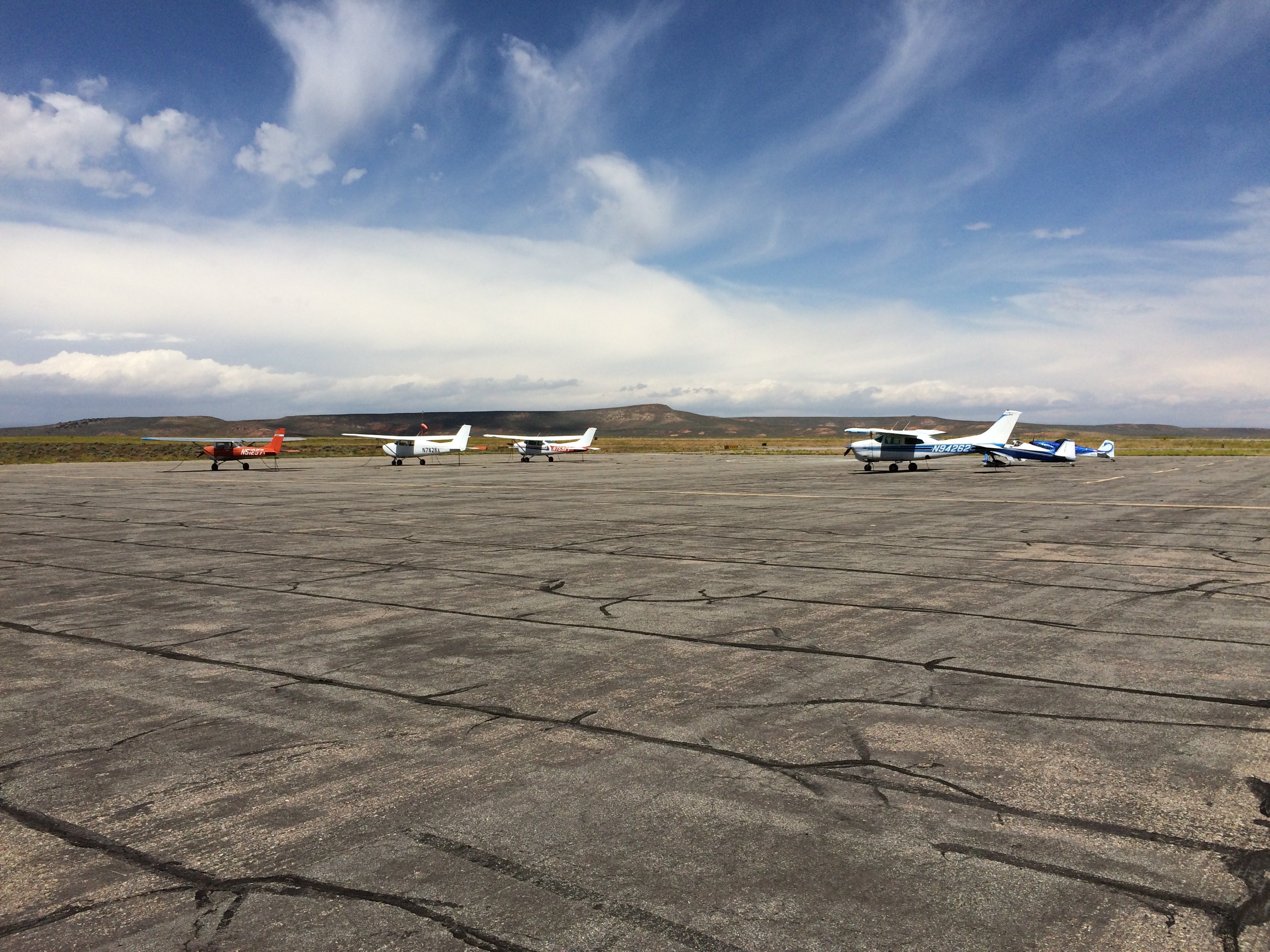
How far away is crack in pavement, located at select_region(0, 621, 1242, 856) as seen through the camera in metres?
4.21

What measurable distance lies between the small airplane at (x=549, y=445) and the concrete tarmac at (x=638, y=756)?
53740mm

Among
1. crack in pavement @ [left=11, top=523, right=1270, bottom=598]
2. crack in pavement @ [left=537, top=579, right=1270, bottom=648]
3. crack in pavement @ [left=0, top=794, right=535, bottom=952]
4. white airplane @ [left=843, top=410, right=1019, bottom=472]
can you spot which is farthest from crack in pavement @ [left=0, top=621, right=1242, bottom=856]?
white airplane @ [left=843, top=410, right=1019, bottom=472]

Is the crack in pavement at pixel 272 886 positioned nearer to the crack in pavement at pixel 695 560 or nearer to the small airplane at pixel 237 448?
the crack in pavement at pixel 695 560

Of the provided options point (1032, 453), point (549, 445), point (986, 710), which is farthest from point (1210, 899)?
point (549, 445)

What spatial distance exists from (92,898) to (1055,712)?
247 inches

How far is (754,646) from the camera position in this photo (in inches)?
324

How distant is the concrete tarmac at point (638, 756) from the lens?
3.55 m

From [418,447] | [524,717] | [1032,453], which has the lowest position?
[524,717]

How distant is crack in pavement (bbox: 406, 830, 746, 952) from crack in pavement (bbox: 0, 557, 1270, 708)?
4467 millimetres

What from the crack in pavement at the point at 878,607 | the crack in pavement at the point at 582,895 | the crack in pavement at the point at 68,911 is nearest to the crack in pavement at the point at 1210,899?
the crack in pavement at the point at 582,895

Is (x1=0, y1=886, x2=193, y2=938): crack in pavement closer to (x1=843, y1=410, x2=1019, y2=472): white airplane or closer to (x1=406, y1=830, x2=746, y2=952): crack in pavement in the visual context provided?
(x1=406, y1=830, x2=746, y2=952): crack in pavement

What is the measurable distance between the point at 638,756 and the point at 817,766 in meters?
1.16

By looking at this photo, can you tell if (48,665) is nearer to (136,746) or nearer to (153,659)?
(153,659)

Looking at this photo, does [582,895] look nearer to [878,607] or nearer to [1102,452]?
[878,607]
